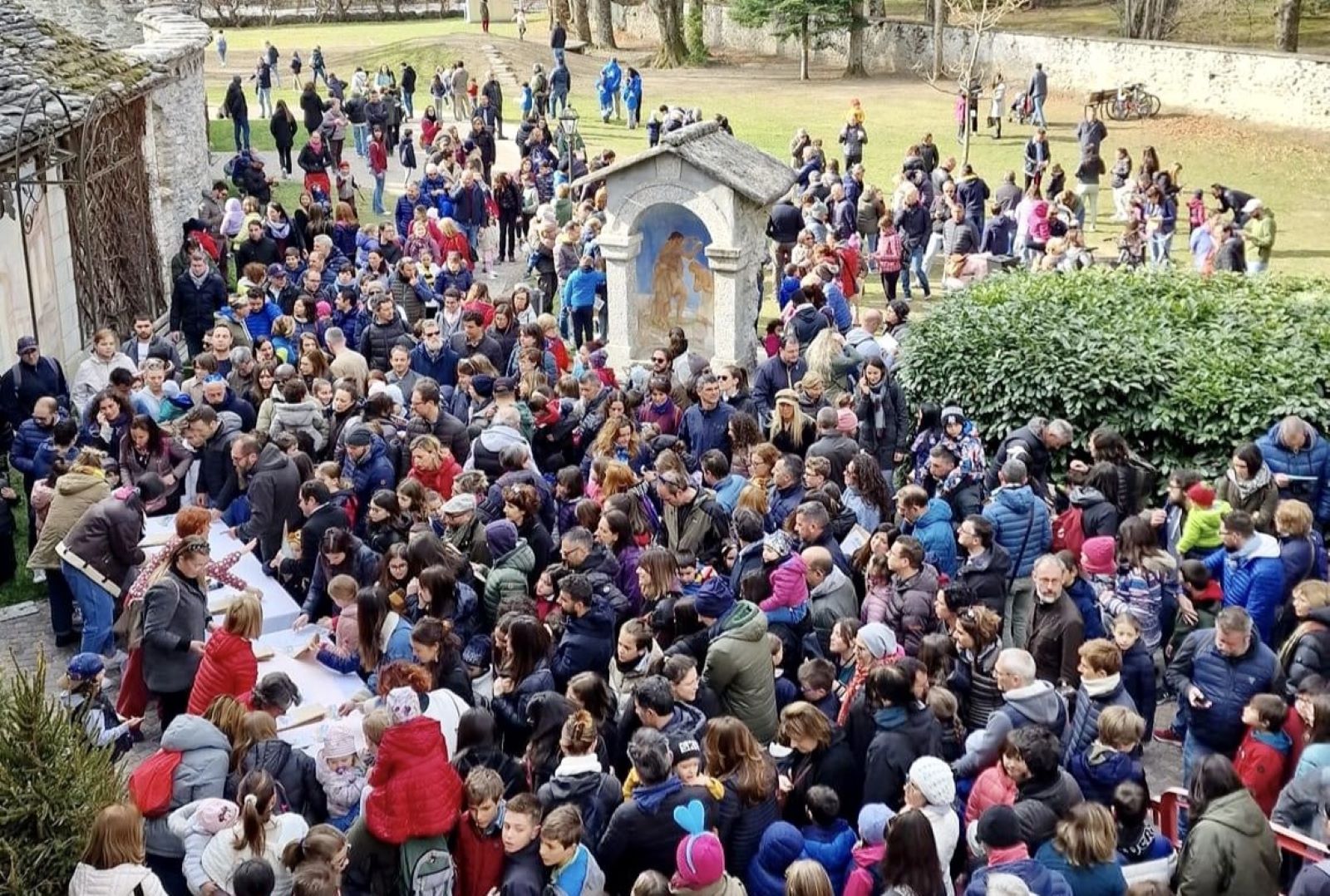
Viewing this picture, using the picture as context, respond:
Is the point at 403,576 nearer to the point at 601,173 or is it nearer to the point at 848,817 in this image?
the point at 848,817

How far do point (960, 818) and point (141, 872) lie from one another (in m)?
3.72

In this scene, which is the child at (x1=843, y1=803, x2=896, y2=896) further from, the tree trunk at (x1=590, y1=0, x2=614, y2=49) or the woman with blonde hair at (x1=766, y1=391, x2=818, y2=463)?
the tree trunk at (x1=590, y1=0, x2=614, y2=49)

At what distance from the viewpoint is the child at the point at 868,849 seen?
6.67 metres

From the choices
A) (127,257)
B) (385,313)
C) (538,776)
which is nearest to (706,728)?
(538,776)

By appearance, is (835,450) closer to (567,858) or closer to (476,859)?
(476,859)

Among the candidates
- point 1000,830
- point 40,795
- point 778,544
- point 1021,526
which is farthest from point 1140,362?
point 40,795

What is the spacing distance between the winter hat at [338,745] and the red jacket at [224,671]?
110 centimetres

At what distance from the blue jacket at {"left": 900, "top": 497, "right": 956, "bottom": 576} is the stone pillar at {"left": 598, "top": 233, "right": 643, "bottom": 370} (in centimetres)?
694

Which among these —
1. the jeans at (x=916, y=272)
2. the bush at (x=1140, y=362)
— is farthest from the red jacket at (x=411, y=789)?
the jeans at (x=916, y=272)

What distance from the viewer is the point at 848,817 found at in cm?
769

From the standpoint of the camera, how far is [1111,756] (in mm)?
7367

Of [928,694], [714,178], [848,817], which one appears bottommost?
[848,817]

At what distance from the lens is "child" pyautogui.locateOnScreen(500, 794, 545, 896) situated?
6.73 m

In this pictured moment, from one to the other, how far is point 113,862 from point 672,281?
36.8ft
